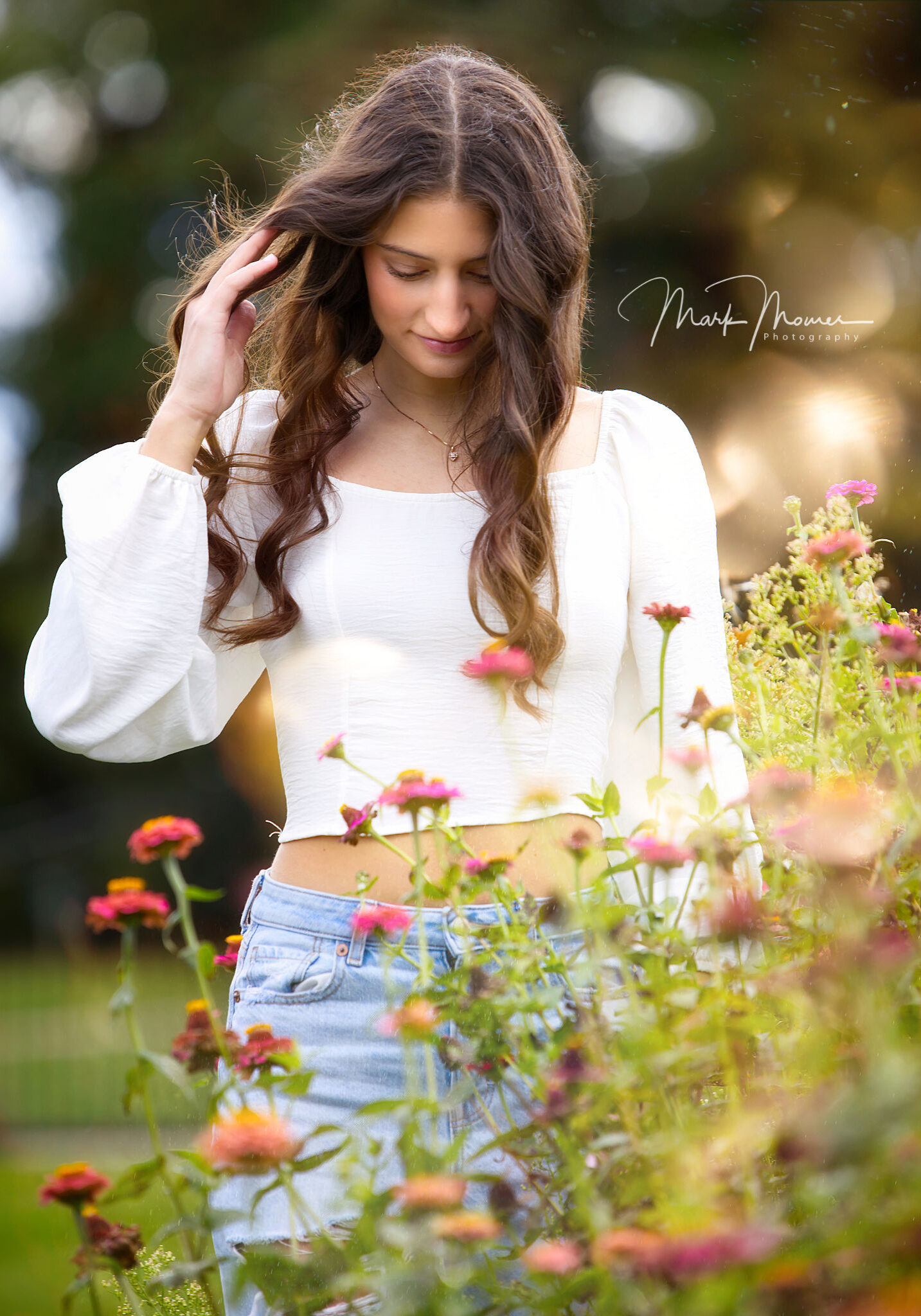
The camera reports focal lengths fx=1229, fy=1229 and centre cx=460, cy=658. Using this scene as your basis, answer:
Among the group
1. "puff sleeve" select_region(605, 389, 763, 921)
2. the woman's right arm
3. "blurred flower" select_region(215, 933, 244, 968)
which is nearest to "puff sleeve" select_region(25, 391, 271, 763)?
the woman's right arm

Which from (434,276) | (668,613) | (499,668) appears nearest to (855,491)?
(668,613)

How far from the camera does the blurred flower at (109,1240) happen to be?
1.90 feet

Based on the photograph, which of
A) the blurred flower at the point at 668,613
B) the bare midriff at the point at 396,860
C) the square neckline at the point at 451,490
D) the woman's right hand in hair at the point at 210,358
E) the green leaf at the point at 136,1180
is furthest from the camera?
the square neckline at the point at 451,490

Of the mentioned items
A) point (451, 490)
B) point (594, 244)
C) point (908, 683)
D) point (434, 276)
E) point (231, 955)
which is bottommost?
point (594, 244)

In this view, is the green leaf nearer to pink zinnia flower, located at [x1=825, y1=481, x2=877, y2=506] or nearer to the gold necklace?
pink zinnia flower, located at [x1=825, y1=481, x2=877, y2=506]

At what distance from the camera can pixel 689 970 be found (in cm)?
63

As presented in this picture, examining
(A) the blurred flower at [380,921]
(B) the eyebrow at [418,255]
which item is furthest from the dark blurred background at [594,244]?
(A) the blurred flower at [380,921]

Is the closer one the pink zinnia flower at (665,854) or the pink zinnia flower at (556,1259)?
the pink zinnia flower at (556,1259)

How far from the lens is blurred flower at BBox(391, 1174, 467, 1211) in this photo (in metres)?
0.44

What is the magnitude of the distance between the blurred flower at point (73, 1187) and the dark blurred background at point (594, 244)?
0.79 metres

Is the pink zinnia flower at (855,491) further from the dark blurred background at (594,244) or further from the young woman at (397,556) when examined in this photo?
the dark blurred background at (594,244)

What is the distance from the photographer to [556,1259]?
1.44ft

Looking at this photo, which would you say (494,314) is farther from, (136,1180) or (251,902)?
(136,1180)

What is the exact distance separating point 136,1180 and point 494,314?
987mm
